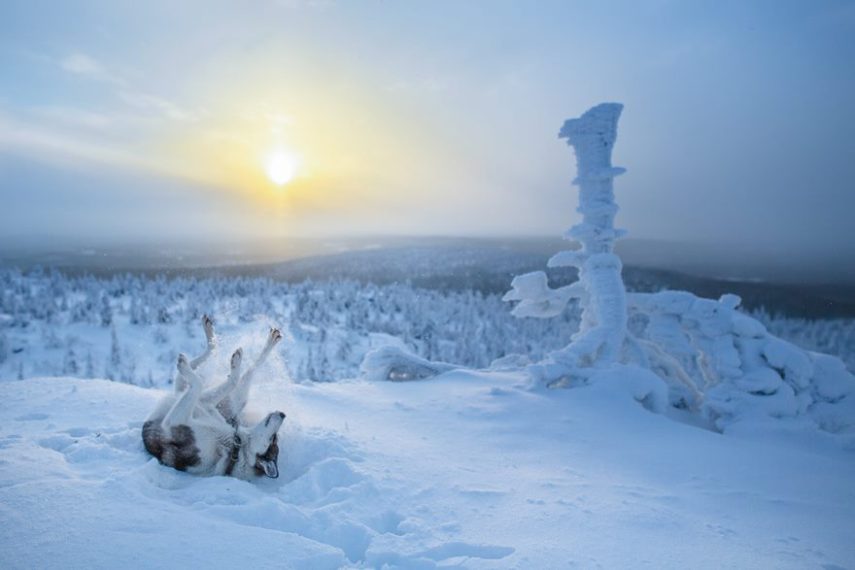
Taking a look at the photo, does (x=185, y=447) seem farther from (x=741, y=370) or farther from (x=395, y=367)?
(x=741, y=370)

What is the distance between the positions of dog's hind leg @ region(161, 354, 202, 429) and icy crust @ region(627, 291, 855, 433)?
37.1 feet

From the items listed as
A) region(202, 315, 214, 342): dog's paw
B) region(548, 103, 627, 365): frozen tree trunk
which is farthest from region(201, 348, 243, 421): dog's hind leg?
region(548, 103, 627, 365): frozen tree trunk

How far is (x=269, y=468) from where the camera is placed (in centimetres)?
477

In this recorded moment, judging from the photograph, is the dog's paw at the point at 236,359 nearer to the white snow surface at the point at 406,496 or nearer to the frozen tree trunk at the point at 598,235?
the white snow surface at the point at 406,496

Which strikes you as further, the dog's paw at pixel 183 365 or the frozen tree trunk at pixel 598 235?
the frozen tree trunk at pixel 598 235

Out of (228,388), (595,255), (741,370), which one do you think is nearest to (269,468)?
(228,388)

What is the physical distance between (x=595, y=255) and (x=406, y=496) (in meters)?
10.4

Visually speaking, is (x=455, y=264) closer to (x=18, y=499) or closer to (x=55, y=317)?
(x=55, y=317)

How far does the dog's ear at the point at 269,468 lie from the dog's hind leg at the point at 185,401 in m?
0.90

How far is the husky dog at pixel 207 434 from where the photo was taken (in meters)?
4.47

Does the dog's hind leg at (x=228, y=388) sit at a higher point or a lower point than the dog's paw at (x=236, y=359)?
lower

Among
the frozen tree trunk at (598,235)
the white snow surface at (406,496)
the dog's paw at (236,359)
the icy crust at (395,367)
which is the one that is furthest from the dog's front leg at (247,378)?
the frozen tree trunk at (598,235)

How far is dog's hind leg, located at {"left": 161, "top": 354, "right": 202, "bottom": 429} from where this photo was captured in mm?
4480

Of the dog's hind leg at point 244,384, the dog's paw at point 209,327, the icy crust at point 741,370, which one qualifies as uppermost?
the dog's paw at point 209,327
